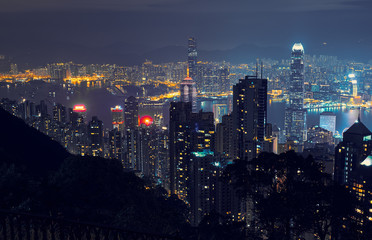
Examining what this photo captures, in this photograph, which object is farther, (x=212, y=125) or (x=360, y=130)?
(x=212, y=125)

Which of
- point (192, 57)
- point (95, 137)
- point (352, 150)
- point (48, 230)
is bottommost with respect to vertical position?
point (95, 137)

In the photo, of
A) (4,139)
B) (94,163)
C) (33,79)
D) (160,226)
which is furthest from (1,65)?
(160,226)

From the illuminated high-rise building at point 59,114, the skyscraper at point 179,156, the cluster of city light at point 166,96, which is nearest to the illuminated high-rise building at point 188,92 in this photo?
the cluster of city light at point 166,96

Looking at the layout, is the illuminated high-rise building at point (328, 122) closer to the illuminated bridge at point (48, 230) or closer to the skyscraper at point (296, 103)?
the skyscraper at point (296, 103)

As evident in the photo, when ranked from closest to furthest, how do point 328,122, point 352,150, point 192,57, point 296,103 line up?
point 352,150 → point 328,122 → point 296,103 → point 192,57

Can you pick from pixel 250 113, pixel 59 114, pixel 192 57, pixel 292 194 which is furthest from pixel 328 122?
pixel 292 194

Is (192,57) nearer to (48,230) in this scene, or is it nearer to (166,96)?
(166,96)

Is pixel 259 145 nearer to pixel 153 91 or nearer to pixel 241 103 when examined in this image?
pixel 241 103
